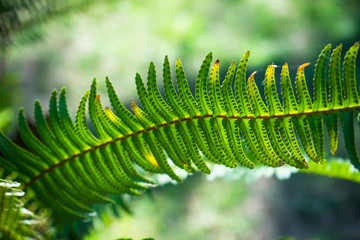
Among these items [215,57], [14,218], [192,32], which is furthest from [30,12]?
[192,32]

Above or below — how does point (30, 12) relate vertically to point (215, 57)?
below

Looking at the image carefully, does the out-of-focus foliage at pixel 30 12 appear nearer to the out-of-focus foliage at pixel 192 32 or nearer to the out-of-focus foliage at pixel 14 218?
the out-of-focus foliage at pixel 14 218

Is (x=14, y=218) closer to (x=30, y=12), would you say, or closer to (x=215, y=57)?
(x=30, y=12)

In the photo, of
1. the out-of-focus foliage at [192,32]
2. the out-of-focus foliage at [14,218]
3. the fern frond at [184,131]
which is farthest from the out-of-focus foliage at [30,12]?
the out-of-focus foliage at [192,32]

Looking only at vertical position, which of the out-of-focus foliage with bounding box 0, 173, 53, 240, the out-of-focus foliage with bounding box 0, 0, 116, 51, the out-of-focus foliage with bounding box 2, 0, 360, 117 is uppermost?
the out-of-focus foliage with bounding box 2, 0, 360, 117

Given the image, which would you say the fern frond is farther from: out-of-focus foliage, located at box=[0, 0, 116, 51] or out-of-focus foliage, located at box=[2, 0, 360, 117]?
out-of-focus foliage, located at box=[2, 0, 360, 117]

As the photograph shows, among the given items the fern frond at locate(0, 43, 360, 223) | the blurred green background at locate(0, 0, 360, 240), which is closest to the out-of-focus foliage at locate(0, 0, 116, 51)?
the fern frond at locate(0, 43, 360, 223)

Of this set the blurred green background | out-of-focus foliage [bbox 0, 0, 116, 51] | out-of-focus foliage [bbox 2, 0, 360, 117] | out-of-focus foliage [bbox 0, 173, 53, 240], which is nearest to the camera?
out-of-focus foliage [bbox 0, 173, 53, 240]
